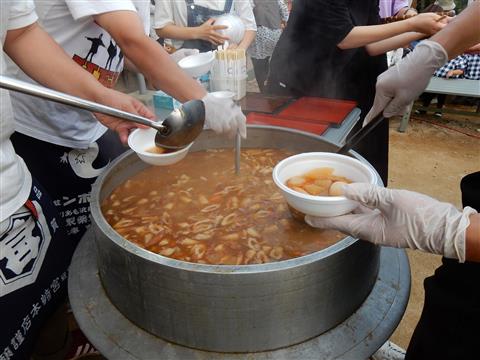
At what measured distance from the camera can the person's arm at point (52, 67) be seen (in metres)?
1.53

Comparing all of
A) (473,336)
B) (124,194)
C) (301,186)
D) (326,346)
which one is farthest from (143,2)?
(473,336)

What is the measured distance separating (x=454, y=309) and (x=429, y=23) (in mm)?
2676

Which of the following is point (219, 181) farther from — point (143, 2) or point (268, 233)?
point (143, 2)

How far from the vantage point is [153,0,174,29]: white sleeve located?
397cm

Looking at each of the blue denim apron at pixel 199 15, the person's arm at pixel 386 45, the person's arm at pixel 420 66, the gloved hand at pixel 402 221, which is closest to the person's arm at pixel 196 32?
the blue denim apron at pixel 199 15

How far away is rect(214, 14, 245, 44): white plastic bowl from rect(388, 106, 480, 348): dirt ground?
8.79ft

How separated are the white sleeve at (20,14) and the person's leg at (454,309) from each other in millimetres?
1810

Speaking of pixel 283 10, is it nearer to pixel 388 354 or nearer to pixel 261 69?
pixel 261 69

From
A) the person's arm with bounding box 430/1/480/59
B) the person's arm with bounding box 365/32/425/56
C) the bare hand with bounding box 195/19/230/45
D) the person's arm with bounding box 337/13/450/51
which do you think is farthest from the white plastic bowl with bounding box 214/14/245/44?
the person's arm with bounding box 430/1/480/59

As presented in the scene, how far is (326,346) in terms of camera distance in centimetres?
122

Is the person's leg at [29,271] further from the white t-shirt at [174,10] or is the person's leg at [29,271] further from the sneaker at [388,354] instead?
the white t-shirt at [174,10]

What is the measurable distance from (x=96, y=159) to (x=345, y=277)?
1.59m

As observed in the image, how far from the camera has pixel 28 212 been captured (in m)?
1.49

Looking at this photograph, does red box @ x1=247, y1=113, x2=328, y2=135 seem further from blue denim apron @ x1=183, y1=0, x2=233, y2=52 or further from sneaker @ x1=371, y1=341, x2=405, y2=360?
blue denim apron @ x1=183, y1=0, x2=233, y2=52
